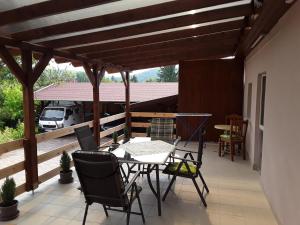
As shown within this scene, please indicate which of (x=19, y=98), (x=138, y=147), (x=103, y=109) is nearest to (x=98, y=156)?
(x=138, y=147)

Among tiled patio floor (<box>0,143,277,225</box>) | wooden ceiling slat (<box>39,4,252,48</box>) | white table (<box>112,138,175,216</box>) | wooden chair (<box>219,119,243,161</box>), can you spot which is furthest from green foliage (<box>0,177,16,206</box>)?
wooden chair (<box>219,119,243,161</box>)

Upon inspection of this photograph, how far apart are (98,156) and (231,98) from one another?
230 inches

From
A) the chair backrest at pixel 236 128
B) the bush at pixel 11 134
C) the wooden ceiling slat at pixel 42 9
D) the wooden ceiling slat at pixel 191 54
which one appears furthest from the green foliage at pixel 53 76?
the wooden ceiling slat at pixel 42 9

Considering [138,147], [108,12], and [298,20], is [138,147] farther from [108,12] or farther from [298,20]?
[298,20]

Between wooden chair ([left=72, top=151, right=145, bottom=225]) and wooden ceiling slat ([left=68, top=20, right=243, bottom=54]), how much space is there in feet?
8.14

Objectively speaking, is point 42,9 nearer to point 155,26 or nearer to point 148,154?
point 155,26

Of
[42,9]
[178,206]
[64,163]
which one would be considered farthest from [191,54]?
[42,9]

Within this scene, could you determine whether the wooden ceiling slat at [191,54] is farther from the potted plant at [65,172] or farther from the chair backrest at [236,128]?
the potted plant at [65,172]

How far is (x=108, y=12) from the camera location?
3.13m

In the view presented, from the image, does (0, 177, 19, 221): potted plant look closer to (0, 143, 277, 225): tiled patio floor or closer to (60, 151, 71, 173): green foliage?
(0, 143, 277, 225): tiled patio floor

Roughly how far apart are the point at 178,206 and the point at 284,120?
5.67 feet

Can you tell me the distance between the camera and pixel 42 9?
8.70 feet

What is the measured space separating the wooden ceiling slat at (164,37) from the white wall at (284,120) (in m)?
0.64

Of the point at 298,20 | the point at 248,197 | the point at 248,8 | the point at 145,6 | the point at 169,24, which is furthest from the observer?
the point at 248,197
